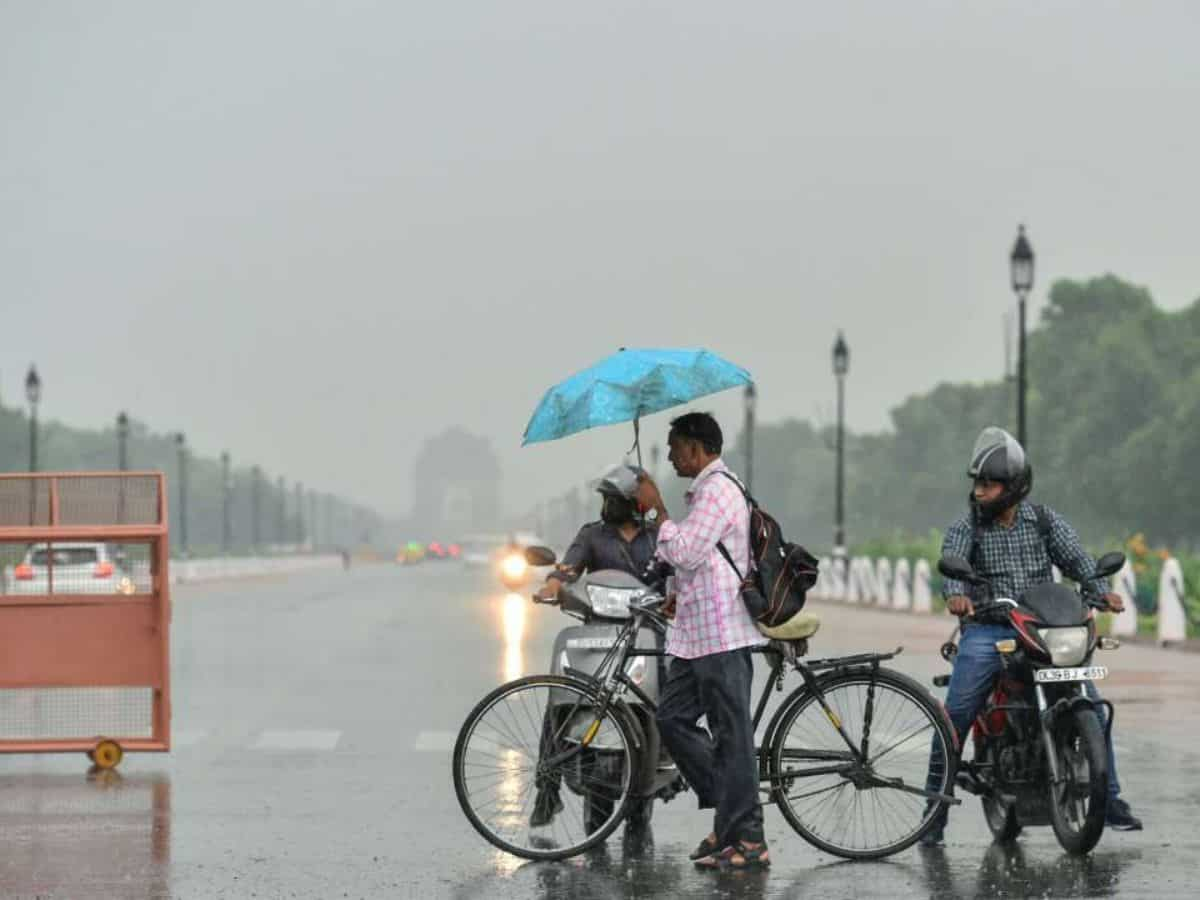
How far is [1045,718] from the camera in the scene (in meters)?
9.18

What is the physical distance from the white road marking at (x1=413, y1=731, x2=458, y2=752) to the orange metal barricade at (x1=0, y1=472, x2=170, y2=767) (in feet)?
6.63

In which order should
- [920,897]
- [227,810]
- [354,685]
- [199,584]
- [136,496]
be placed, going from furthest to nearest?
[199,584] < [354,685] < [136,496] < [227,810] < [920,897]

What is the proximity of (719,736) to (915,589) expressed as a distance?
115 ft

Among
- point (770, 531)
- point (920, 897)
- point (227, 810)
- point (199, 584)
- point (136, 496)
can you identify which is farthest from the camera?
point (199, 584)

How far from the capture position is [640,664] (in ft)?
31.2

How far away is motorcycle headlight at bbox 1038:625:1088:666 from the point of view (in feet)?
30.0

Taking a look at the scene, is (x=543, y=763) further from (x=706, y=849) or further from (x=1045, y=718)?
(x=1045, y=718)

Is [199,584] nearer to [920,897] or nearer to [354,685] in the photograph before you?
[354,685]

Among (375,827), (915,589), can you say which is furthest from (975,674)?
(915,589)

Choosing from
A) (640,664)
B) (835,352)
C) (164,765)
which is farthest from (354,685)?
(835,352)

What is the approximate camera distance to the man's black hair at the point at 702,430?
9.13m

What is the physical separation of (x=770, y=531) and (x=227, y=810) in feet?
12.0

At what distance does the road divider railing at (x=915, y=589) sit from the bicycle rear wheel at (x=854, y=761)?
10675mm

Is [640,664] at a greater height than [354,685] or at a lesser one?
greater
